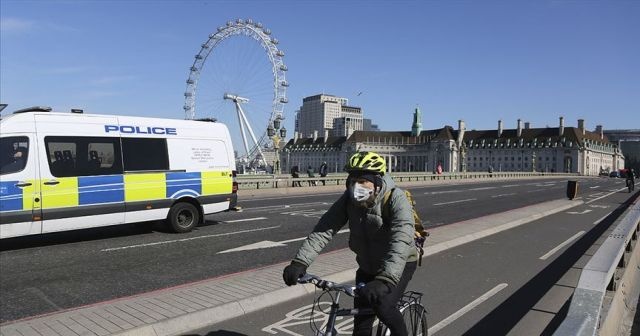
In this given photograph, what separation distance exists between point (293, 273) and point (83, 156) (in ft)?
29.8

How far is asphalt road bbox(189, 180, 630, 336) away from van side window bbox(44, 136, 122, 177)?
21.2ft

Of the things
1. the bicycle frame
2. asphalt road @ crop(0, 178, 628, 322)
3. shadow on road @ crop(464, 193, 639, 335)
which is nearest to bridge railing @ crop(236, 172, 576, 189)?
asphalt road @ crop(0, 178, 628, 322)

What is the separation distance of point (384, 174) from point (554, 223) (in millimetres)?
15042

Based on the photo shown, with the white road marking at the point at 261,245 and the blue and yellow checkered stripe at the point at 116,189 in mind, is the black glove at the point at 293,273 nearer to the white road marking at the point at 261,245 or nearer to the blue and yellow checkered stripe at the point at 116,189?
the white road marking at the point at 261,245

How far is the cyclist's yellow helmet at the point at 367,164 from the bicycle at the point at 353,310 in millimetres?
Answer: 753

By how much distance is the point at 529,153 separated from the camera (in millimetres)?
183250

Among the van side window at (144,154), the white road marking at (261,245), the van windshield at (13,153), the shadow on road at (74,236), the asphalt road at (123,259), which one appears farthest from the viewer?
the van side window at (144,154)

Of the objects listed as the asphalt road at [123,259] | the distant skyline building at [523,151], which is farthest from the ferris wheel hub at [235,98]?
the distant skyline building at [523,151]

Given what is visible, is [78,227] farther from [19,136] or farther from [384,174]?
[384,174]

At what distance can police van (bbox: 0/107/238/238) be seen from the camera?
10070 mm

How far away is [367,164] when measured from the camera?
346 cm

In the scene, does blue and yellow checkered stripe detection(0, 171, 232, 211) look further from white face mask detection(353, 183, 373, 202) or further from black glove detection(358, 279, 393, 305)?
black glove detection(358, 279, 393, 305)

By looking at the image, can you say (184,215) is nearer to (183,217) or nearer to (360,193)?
(183,217)

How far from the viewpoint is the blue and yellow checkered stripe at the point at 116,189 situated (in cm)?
994
